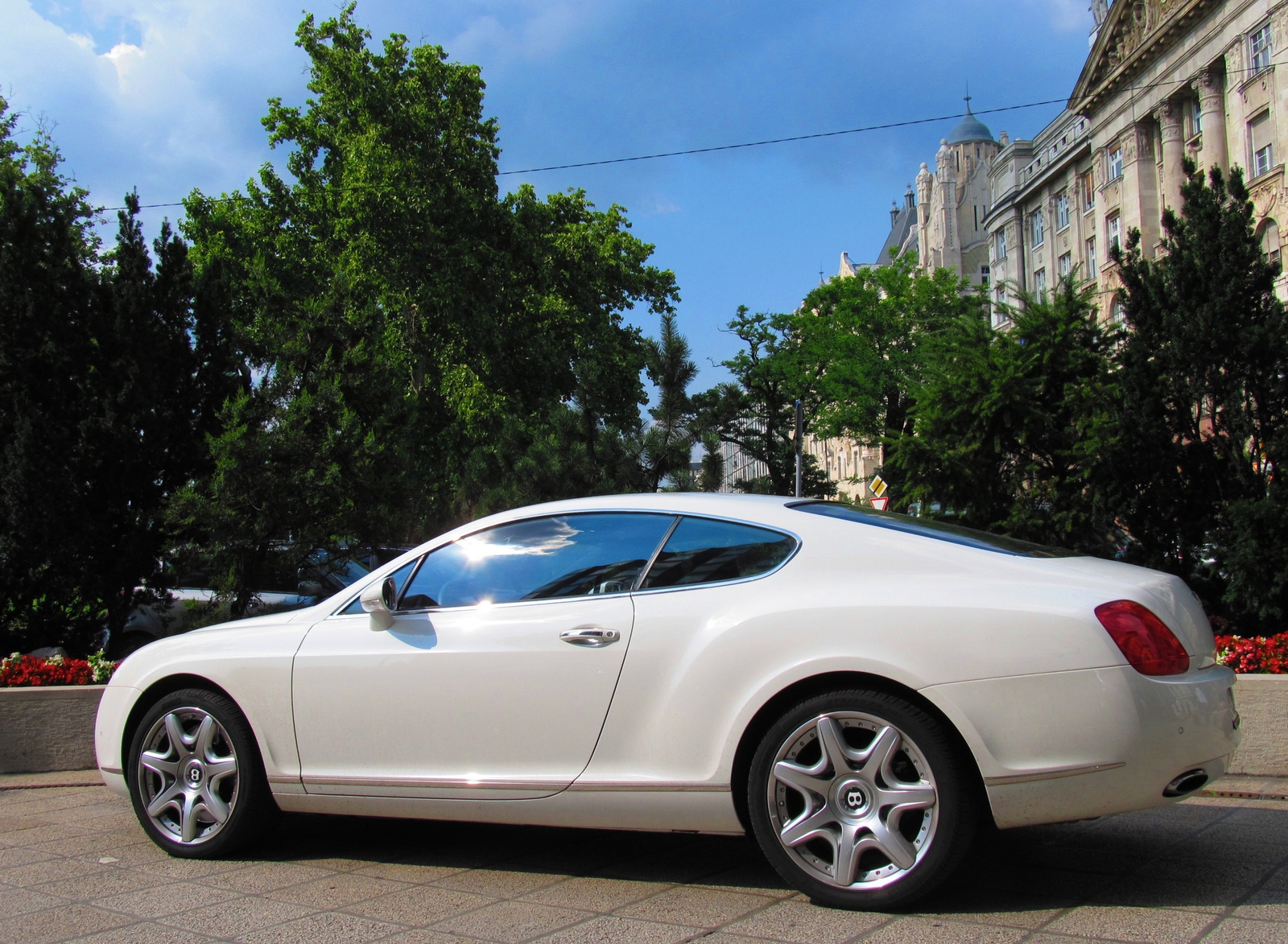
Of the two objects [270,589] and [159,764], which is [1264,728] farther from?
[270,589]

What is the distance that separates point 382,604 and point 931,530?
84.4 inches

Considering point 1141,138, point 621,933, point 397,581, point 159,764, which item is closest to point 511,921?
point 621,933

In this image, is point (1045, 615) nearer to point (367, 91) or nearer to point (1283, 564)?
point (1283, 564)

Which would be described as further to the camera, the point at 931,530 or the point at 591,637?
the point at 931,530

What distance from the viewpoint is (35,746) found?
6.87 metres

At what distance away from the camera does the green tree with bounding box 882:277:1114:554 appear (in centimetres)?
1028

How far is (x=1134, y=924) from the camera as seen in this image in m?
3.27

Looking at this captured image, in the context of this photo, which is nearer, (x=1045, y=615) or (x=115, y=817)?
(x=1045, y=615)

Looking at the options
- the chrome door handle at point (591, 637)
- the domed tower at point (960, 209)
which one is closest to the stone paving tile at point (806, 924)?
the chrome door handle at point (591, 637)

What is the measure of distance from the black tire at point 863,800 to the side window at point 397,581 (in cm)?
171

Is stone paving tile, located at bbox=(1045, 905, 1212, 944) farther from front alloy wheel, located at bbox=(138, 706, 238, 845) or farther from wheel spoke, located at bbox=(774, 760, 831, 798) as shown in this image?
front alloy wheel, located at bbox=(138, 706, 238, 845)

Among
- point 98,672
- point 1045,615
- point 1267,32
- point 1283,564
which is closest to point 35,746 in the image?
point 98,672

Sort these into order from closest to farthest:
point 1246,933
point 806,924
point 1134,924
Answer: point 1246,933
point 1134,924
point 806,924

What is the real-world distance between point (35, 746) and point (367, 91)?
2856 cm
